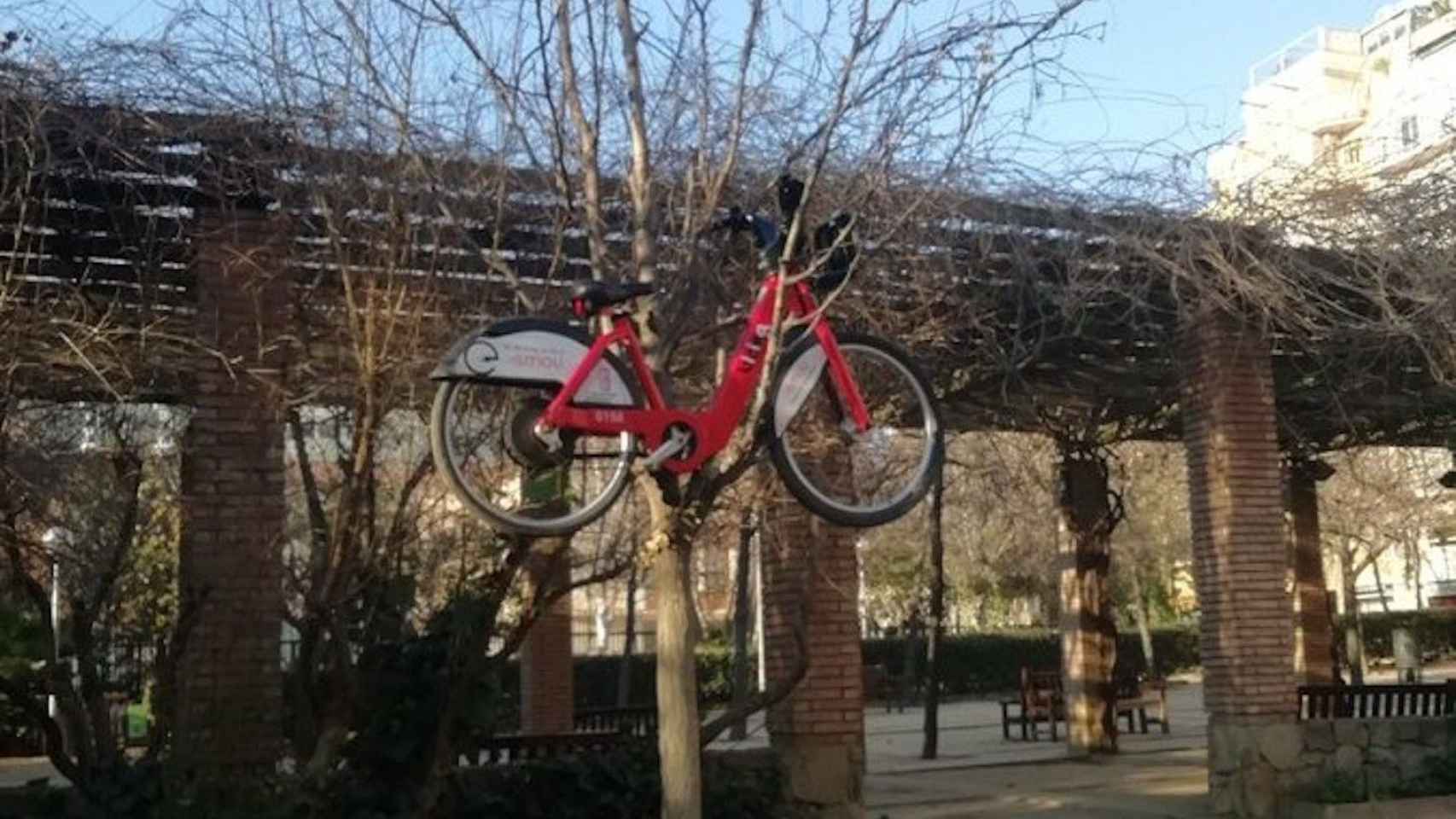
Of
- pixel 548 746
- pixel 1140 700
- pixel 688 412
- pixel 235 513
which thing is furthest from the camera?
pixel 1140 700

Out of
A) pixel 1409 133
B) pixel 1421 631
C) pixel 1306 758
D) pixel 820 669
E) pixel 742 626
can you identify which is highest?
pixel 1409 133

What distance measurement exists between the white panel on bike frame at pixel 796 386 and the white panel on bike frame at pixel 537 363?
0.61 metres

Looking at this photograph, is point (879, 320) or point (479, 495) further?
point (879, 320)

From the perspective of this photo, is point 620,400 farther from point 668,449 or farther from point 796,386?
point 796,386

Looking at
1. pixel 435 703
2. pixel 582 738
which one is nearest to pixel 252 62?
pixel 435 703

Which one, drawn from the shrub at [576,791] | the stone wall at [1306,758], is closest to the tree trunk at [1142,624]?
the stone wall at [1306,758]

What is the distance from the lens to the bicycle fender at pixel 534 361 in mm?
5891

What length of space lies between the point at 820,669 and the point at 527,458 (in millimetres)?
5378

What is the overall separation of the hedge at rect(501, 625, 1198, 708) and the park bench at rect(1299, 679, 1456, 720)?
20435 millimetres

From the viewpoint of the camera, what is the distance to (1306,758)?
Answer: 40.7 feet

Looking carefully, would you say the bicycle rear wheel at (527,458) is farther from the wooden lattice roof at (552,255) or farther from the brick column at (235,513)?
the brick column at (235,513)

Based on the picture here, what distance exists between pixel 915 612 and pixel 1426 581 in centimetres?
3522

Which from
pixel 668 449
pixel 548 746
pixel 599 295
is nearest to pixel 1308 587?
pixel 548 746

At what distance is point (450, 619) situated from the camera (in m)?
8.84
